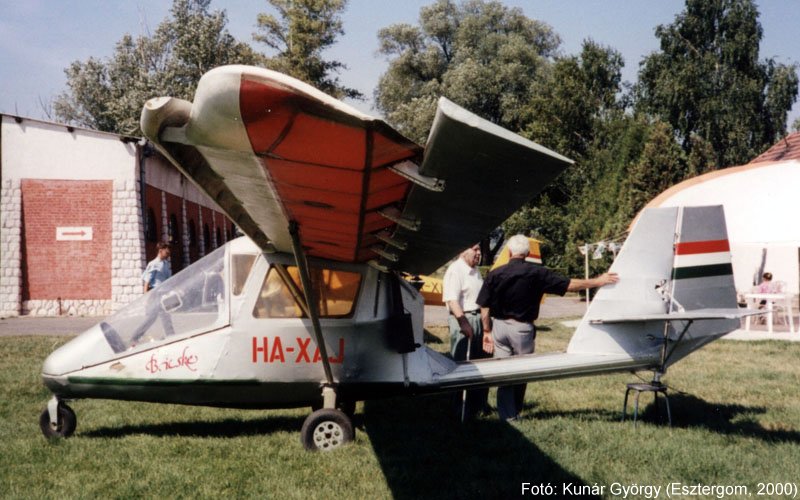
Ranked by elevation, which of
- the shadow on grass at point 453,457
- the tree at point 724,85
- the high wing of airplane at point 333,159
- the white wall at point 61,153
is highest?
the tree at point 724,85

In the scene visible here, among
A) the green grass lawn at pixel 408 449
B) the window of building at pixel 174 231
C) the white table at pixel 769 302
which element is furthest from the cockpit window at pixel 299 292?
the window of building at pixel 174 231

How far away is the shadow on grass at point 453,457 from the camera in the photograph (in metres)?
5.33

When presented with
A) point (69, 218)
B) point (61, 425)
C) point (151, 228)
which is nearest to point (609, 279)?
point (61, 425)

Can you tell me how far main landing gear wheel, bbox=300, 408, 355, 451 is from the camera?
6.24m

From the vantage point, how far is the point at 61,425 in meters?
6.61

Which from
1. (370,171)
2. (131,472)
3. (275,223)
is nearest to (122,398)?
(131,472)

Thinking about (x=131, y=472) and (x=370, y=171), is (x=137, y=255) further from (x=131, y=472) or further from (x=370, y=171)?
(x=370, y=171)

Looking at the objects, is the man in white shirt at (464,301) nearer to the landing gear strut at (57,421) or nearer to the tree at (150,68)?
the landing gear strut at (57,421)

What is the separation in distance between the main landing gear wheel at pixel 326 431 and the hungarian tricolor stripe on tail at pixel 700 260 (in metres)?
3.45

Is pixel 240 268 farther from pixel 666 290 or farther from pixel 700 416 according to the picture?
pixel 700 416

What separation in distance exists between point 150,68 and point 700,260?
61.0 m

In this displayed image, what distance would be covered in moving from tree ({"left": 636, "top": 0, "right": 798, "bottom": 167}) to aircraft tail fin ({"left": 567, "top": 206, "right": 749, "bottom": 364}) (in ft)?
136

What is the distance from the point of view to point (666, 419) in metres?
7.43

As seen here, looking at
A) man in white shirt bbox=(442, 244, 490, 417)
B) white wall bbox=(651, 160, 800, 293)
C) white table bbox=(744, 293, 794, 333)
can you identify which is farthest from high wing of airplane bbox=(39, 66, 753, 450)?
white wall bbox=(651, 160, 800, 293)
